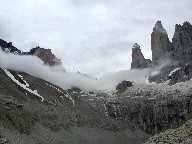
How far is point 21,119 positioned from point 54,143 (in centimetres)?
1965

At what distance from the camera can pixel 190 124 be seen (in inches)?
2372

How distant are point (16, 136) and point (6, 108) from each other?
30.1 meters

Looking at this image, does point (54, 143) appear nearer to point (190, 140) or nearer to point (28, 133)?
point (28, 133)

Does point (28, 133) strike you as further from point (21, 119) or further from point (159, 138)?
point (159, 138)

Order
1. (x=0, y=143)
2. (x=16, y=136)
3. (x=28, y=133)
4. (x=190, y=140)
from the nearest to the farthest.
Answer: (x=190, y=140) < (x=0, y=143) < (x=16, y=136) < (x=28, y=133)

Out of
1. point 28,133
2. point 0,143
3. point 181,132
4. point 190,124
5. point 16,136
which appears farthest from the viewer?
point 28,133

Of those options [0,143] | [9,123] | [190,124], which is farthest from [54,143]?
[190,124]

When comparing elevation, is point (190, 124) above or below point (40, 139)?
above

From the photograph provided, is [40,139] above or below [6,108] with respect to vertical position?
below

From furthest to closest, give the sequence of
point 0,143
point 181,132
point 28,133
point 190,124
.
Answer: point 28,133, point 0,143, point 190,124, point 181,132

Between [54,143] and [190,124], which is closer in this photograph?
[190,124]

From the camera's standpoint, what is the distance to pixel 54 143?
198 metres

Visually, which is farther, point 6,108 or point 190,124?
point 6,108

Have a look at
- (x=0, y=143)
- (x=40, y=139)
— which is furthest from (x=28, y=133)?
(x=0, y=143)
